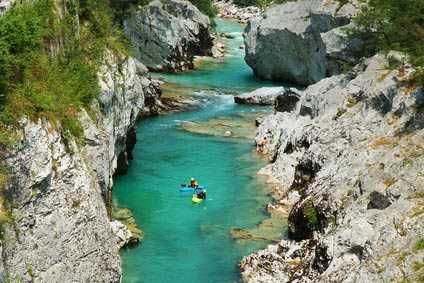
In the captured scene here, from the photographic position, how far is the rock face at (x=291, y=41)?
66.5 meters

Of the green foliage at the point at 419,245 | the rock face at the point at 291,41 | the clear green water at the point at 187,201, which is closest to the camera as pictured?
the green foliage at the point at 419,245

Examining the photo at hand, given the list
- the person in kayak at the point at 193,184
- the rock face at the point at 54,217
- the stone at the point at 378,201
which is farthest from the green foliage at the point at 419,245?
the person in kayak at the point at 193,184

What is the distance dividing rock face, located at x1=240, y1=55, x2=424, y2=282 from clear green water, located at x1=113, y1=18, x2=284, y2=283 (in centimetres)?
192

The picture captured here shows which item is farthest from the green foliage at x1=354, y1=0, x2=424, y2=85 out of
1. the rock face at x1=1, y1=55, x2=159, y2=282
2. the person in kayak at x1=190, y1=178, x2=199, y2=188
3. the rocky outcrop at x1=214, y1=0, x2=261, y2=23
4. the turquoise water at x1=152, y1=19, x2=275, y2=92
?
the rocky outcrop at x1=214, y1=0, x2=261, y2=23

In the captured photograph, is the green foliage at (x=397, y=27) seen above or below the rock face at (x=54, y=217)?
above

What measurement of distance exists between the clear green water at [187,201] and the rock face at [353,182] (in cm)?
192

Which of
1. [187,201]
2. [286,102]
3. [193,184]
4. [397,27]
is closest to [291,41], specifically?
[286,102]

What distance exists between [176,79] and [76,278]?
51669mm

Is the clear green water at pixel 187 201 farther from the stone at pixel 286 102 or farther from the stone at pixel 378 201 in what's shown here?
the stone at pixel 378 201

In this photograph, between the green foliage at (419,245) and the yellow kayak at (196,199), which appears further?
the yellow kayak at (196,199)

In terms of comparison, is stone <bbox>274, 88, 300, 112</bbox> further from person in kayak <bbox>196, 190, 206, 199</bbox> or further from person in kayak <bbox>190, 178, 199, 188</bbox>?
person in kayak <bbox>196, 190, 206, 199</bbox>

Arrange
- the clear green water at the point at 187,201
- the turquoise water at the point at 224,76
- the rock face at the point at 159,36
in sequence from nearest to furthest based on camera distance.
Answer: the clear green water at the point at 187,201
the turquoise water at the point at 224,76
the rock face at the point at 159,36

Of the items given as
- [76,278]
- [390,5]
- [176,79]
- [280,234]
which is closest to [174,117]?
[176,79]

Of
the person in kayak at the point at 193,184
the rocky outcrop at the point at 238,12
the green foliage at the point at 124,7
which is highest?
the green foliage at the point at 124,7
